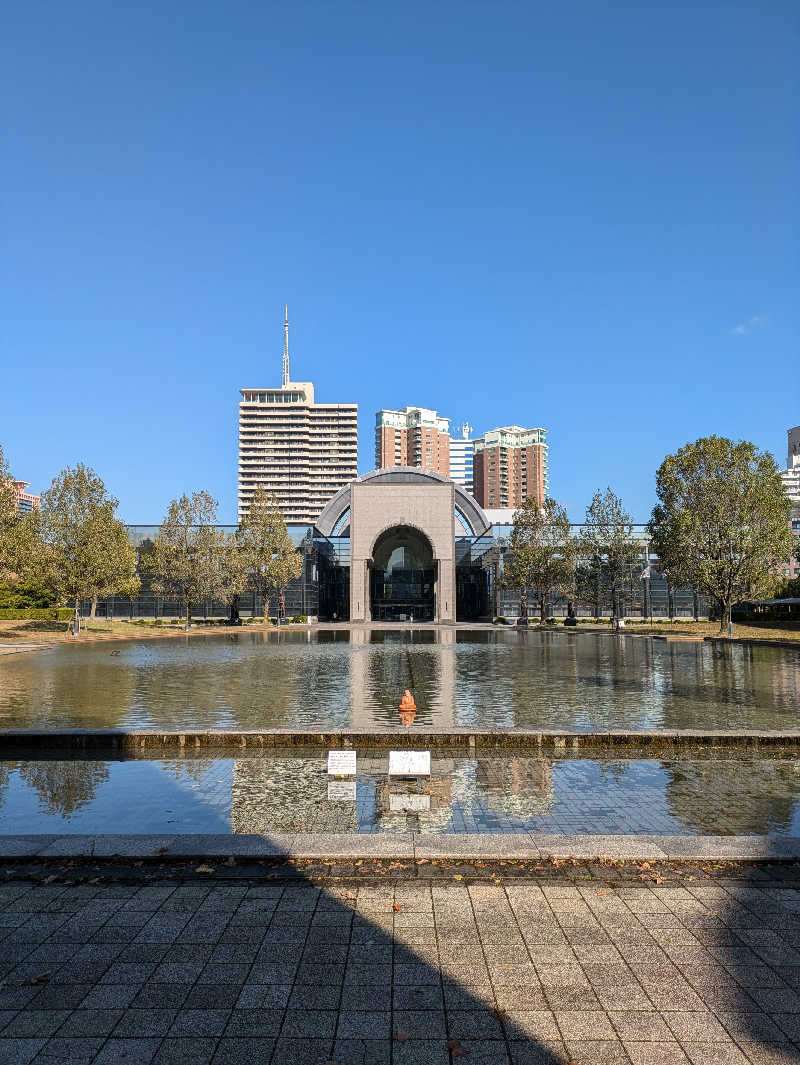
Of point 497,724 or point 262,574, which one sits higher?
point 262,574

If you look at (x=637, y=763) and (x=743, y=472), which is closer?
(x=637, y=763)

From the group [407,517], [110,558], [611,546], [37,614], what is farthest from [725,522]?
[37,614]

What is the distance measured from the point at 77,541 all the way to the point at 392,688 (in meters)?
36.6

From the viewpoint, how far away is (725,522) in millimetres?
53781

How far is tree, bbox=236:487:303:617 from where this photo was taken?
6925 centimetres

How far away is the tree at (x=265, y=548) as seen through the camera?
69250 millimetres

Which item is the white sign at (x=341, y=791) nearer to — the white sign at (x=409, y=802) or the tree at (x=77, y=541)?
the white sign at (x=409, y=802)

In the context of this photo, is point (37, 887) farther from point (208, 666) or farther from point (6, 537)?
point (6, 537)

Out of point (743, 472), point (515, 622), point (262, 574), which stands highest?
point (743, 472)

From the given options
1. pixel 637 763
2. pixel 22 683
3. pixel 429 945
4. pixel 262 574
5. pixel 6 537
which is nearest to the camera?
pixel 429 945

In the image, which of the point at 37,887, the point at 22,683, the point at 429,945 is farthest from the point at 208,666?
the point at 429,945

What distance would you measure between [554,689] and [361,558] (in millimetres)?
61064

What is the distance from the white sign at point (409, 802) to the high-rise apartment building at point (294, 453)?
176 metres

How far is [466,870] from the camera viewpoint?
23.7 ft
